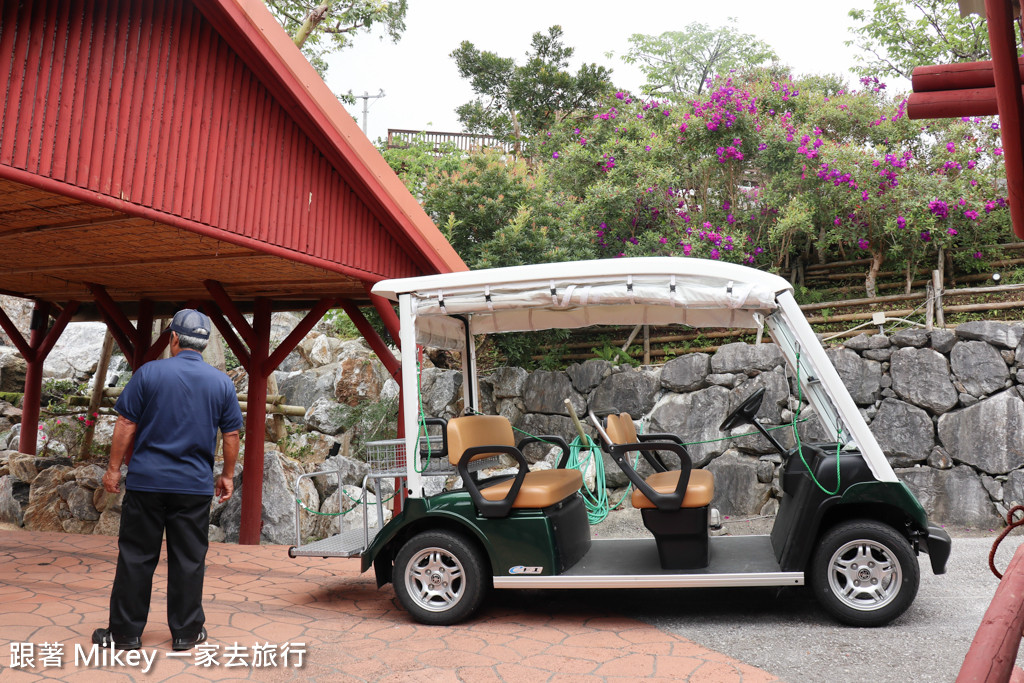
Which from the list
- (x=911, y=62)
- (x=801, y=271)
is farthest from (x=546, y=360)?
(x=911, y=62)

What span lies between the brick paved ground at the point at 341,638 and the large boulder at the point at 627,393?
16.1 ft

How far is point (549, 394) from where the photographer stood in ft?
35.2

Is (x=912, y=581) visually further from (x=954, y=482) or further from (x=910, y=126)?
(x=910, y=126)

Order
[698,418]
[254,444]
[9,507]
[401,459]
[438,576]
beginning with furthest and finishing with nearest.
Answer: [698,418], [9,507], [254,444], [401,459], [438,576]

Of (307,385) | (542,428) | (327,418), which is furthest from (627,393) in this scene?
(307,385)

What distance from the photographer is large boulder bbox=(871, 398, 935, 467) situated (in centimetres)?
872

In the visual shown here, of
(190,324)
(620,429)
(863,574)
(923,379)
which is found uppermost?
(190,324)

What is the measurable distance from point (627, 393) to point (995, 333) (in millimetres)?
4297

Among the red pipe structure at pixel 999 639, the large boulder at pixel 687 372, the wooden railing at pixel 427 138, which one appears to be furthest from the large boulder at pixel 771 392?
the wooden railing at pixel 427 138

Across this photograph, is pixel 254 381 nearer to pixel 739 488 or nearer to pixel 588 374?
pixel 588 374

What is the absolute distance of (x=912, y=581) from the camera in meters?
4.23

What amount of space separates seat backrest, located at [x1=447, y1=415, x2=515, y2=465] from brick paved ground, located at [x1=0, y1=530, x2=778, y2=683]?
3.55 ft

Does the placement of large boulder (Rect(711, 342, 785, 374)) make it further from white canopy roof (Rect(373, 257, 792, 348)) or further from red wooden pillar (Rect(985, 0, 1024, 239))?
red wooden pillar (Rect(985, 0, 1024, 239))

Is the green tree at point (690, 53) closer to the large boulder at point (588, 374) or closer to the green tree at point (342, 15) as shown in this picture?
the green tree at point (342, 15)
